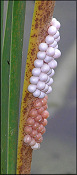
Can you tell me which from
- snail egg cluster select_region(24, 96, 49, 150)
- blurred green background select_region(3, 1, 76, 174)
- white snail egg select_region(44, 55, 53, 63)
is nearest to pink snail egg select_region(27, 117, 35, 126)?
snail egg cluster select_region(24, 96, 49, 150)

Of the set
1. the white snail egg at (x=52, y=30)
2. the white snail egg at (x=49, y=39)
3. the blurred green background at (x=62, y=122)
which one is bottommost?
the blurred green background at (x=62, y=122)

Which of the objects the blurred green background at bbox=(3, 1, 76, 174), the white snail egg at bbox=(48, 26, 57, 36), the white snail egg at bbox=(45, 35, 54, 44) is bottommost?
the blurred green background at bbox=(3, 1, 76, 174)

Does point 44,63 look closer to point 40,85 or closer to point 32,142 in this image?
point 40,85

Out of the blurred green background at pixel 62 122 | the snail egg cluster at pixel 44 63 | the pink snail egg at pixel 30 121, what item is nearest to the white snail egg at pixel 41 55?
the snail egg cluster at pixel 44 63

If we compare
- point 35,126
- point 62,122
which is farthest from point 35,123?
point 62,122

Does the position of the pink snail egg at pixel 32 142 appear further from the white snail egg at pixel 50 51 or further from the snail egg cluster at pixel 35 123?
the white snail egg at pixel 50 51

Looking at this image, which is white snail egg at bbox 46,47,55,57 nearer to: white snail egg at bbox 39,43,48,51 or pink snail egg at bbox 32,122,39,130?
white snail egg at bbox 39,43,48,51
